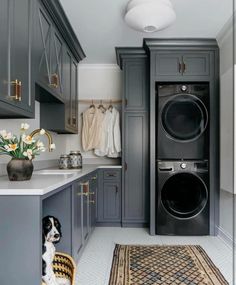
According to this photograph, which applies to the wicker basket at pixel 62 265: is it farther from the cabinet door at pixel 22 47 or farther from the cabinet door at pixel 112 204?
the cabinet door at pixel 112 204

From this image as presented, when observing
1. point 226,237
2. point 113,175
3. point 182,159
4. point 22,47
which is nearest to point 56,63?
point 22,47

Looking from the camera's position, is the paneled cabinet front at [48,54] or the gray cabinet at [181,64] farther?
the gray cabinet at [181,64]

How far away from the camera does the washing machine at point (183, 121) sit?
3.46m

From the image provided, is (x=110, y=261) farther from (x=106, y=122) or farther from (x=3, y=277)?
(x=106, y=122)

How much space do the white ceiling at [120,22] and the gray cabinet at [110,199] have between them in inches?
66.0

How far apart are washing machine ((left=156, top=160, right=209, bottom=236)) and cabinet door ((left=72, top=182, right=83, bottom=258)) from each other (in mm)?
1215

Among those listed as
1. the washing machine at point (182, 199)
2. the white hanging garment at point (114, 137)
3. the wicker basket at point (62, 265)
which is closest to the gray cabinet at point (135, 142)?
the white hanging garment at point (114, 137)

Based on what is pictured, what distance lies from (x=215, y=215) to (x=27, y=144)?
2529 mm

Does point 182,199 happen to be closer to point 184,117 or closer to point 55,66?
point 184,117

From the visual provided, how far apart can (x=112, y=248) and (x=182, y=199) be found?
42.1 inches

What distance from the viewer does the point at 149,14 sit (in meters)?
2.46

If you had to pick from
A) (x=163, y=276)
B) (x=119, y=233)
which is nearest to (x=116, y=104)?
(x=119, y=233)

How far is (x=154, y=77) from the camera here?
3.48 metres

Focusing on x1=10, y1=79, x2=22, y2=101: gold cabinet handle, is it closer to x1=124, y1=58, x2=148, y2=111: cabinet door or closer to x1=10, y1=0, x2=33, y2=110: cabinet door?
x1=10, y1=0, x2=33, y2=110: cabinet door
